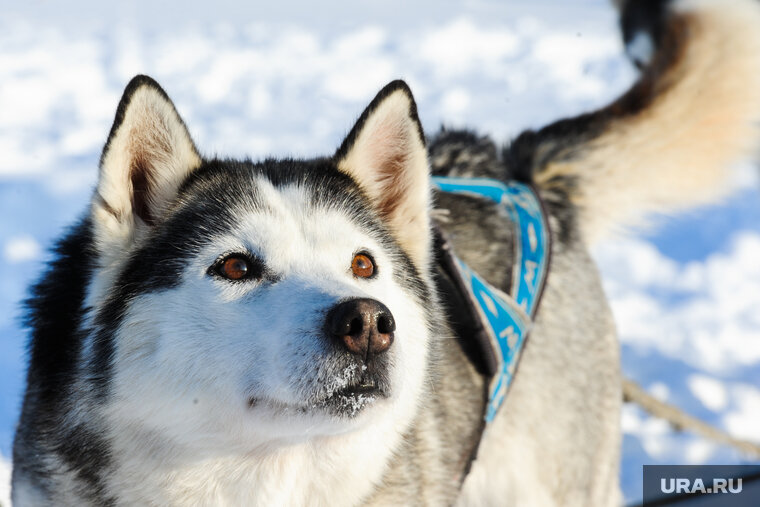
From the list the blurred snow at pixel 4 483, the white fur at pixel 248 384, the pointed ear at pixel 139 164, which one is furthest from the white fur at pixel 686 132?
the blurred snow at pixel 4 483

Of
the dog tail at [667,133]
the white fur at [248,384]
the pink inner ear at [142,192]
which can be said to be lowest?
the white fur at [248,384]

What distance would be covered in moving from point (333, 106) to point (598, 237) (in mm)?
3417

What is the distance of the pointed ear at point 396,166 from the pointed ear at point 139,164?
1.42ft

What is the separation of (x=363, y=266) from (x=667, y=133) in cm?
177

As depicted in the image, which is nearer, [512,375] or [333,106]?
[512,375]

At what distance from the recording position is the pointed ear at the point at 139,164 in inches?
61.7

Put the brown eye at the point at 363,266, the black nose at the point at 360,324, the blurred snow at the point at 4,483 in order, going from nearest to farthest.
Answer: the black nose at the point at 360,324, the brown eye at the point at 363,266, the blurred snow at the point at 4,483

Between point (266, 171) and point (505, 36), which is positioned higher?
point (505, 36)

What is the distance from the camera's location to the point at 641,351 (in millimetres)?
4812

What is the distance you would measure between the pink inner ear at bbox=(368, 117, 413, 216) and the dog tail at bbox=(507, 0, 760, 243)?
3.16 ft

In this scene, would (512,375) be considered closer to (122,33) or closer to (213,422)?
(213,422)

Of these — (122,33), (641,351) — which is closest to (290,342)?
(641,351)

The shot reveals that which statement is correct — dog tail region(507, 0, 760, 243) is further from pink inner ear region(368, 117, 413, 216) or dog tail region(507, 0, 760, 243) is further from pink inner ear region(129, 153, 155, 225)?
pink inner ear region(129, 153, 155, 225)

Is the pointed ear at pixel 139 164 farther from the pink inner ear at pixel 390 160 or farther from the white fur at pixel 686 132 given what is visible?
the white fur at pixel 686 132
